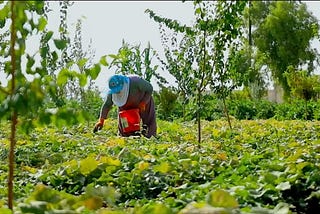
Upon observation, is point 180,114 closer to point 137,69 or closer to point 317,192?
point 137,69

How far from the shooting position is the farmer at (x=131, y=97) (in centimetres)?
995

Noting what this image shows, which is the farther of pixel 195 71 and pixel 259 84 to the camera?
pixel 259 84

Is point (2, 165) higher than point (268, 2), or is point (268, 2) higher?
point (268, 2)

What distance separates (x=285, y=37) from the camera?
37406 millimetres

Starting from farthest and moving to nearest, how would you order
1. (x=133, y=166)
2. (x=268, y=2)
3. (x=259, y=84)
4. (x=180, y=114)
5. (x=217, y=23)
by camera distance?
(x=268, y=2) → (x=259, y=84) → (x=180, y=114) → (x=217, y=23) → (x=133, y=166)

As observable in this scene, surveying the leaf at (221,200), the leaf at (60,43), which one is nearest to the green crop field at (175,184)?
the leaf at (221,200)

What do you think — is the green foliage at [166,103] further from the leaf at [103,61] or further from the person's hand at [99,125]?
the leaf at [103,61]

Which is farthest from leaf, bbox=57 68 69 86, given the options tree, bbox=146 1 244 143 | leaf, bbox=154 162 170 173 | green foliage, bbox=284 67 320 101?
green foliage, bbox=284 67 320 101

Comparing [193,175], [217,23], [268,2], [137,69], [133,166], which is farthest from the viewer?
[268,2]

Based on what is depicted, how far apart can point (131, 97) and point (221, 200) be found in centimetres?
753

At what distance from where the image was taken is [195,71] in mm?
9438

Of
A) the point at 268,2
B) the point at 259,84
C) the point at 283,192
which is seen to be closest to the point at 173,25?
the point at 283,192

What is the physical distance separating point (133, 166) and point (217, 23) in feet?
14.1

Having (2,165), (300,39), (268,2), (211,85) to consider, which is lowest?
(2,165)
